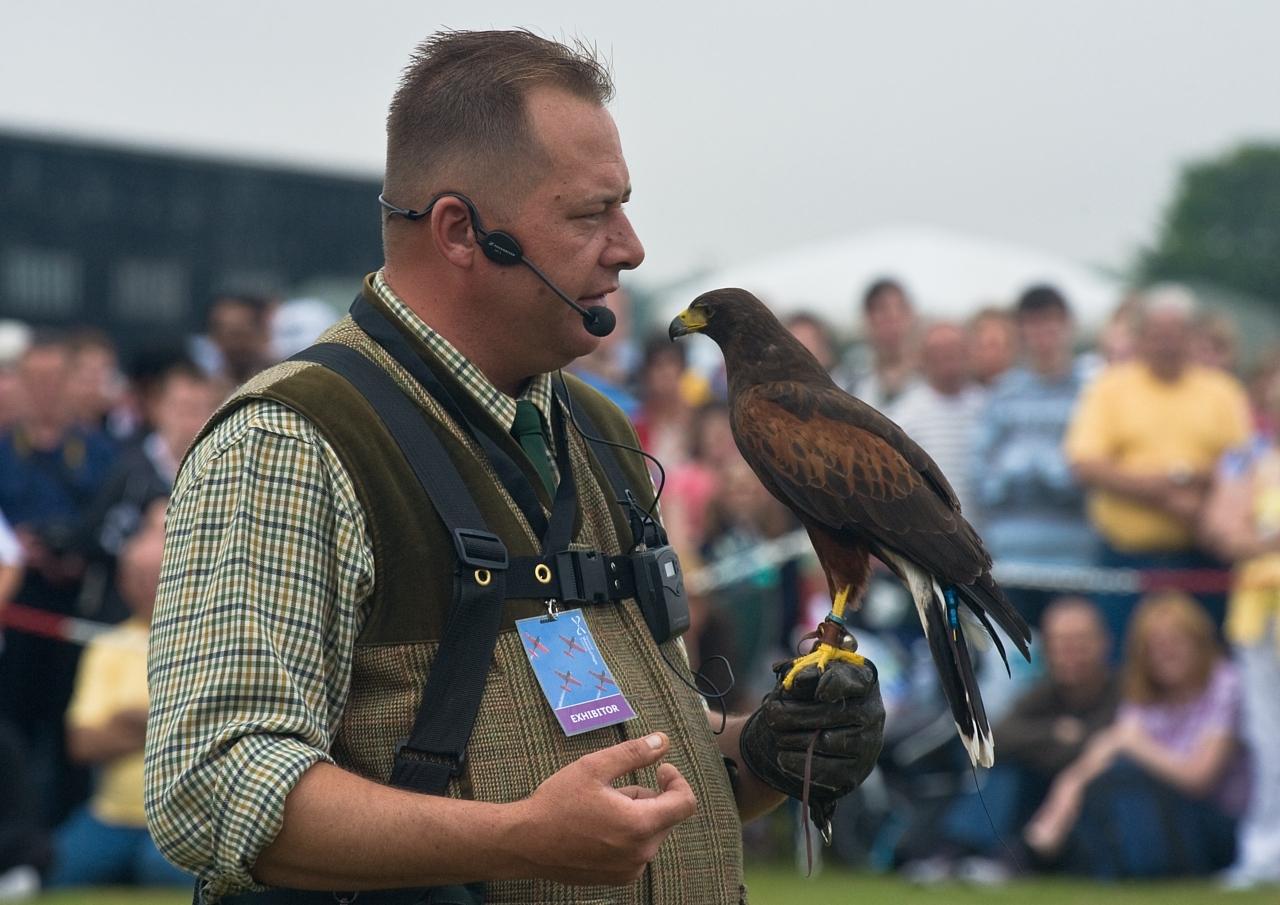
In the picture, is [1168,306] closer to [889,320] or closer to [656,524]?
[889,320]

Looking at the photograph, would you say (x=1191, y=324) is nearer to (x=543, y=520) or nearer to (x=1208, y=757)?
(x=1208, y=757)

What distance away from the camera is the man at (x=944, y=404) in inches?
307

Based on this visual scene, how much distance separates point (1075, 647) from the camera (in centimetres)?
710

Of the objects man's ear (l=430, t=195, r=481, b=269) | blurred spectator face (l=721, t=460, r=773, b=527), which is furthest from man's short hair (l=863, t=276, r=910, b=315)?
man's ear (l=430, t=195, r=481, b=269)

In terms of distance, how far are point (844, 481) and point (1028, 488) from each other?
508cm

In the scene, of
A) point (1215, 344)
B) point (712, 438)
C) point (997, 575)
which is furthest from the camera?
point (1215, 344)

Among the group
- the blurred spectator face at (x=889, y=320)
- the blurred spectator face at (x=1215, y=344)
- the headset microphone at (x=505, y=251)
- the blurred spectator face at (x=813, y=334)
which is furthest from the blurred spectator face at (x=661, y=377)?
the headset microphone at (x=505, y=251)

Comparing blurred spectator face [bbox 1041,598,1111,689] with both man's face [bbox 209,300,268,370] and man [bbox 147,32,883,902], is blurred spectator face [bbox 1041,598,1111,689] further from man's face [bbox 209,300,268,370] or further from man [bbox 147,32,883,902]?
man [bbox 147,32,883,902]

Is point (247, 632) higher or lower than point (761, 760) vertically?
higher

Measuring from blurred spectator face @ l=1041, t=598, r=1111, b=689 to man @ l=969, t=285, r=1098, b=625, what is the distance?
348mm

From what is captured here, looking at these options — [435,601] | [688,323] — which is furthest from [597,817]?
[688,323]

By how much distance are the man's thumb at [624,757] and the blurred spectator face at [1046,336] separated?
6.19 m

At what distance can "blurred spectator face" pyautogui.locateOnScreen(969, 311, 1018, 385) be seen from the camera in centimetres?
866

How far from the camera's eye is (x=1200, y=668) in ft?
23.0
